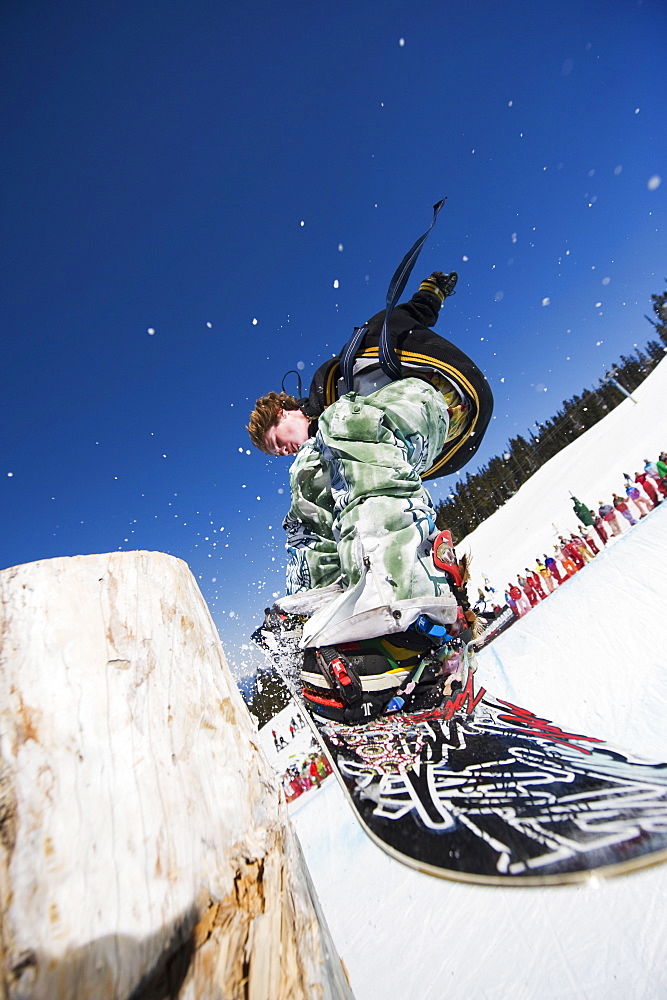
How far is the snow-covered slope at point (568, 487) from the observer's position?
21.8 m

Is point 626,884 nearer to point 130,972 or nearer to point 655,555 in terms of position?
point 130,972

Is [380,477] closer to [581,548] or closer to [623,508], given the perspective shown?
[623,508]

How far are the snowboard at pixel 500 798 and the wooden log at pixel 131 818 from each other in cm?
54

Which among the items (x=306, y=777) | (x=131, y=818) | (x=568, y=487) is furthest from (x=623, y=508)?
(x=568, y=487)

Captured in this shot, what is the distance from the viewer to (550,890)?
1225 millimetres

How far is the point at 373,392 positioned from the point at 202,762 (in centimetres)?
225

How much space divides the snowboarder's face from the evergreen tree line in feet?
137

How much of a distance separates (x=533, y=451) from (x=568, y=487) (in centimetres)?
3165

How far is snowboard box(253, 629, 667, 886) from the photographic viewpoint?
91cm

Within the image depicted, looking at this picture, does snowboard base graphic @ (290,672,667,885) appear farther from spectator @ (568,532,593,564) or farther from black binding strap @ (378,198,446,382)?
spectator @ (568,532,593,564)

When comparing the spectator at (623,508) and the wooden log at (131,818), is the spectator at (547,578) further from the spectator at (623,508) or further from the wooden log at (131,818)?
the wooden log at (131,818)

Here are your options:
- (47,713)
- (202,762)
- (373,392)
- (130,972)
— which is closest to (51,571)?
(47,713)

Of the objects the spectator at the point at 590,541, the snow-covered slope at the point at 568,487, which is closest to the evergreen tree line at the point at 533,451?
the snow-covered slope at the point at 568,487

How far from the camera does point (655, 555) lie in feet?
14.9
